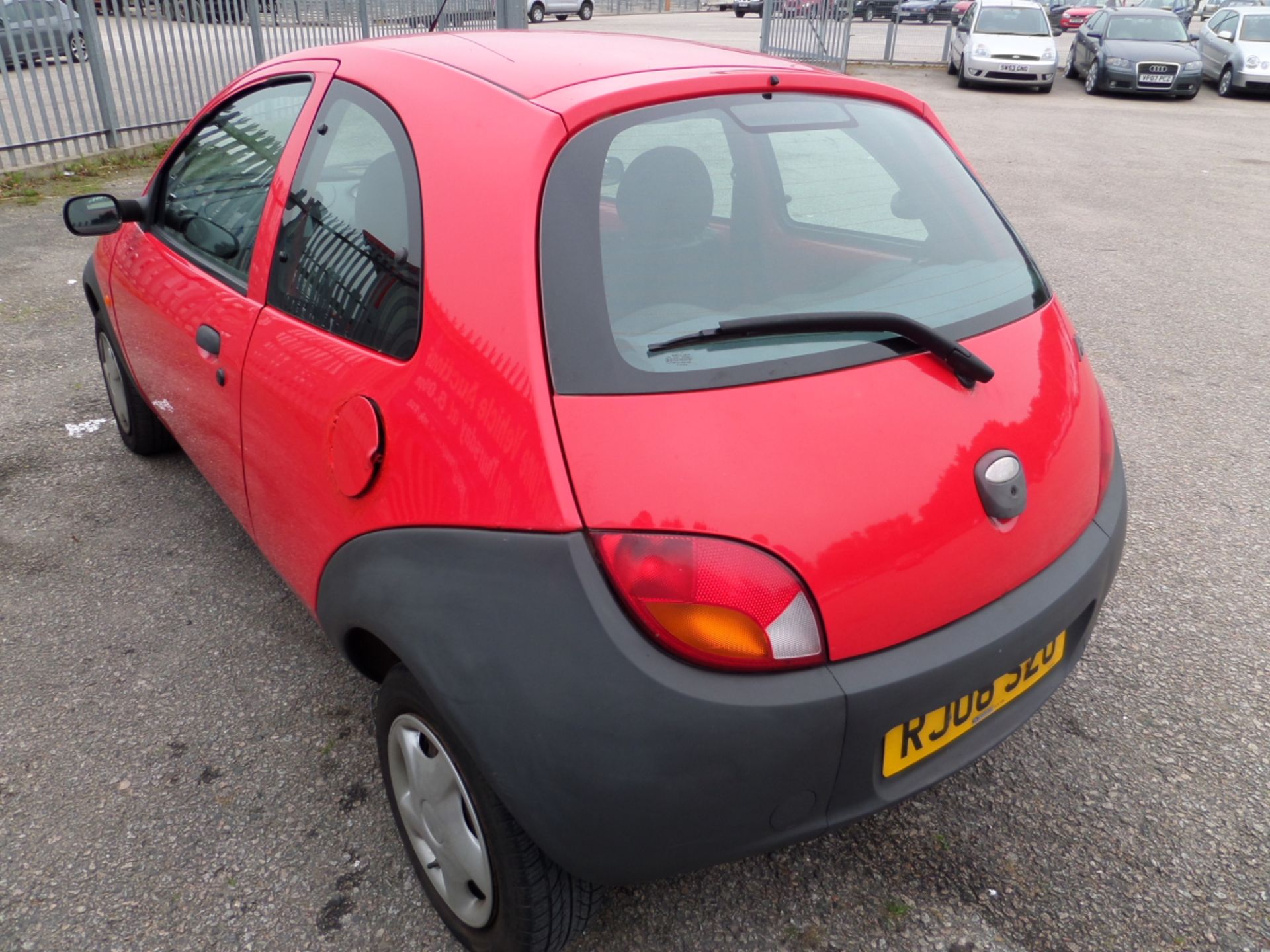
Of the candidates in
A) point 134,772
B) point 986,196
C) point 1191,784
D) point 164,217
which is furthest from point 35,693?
point 1191,784

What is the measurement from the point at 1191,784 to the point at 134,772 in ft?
8.30

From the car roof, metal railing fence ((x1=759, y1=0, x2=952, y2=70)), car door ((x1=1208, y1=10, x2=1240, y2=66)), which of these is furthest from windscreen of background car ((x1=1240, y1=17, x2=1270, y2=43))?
the car roof

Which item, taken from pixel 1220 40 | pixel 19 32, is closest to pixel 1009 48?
pixel 1220 40

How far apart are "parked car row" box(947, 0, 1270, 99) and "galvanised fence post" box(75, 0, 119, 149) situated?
43.7 feet

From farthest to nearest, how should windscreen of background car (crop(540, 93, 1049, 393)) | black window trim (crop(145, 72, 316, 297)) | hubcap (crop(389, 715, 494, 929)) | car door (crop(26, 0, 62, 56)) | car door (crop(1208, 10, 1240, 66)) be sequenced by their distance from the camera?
car door (crop(1208, 10, 1240, 66)) < car door (crop(26, 0, 62, 56)) < black window trim (crop(145, 72, 316, 297)) < hubcap (crop(389, 715, 494, 929)) < windscreen of background car (crop(540, 93, 1049, 393))

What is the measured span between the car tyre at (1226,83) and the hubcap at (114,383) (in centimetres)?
1862

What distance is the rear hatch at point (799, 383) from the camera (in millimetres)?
1512

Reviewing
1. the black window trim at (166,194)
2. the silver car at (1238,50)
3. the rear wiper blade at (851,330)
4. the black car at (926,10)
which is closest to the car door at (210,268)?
the black window trim at (166,194)

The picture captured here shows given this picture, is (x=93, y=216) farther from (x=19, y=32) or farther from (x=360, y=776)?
(x=19, y=32)

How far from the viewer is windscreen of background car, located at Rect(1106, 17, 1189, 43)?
16.7 m

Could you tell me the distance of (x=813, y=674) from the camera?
1.52 m

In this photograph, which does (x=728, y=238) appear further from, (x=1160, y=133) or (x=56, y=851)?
(x=1160, y=133)

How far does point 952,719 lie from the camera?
1696 mm

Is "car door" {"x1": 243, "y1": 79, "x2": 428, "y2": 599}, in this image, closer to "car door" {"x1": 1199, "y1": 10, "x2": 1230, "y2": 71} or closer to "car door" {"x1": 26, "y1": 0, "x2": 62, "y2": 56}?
"car door" {"x1": 26, "y1": 0, "x2": 62, "y2": 56}
